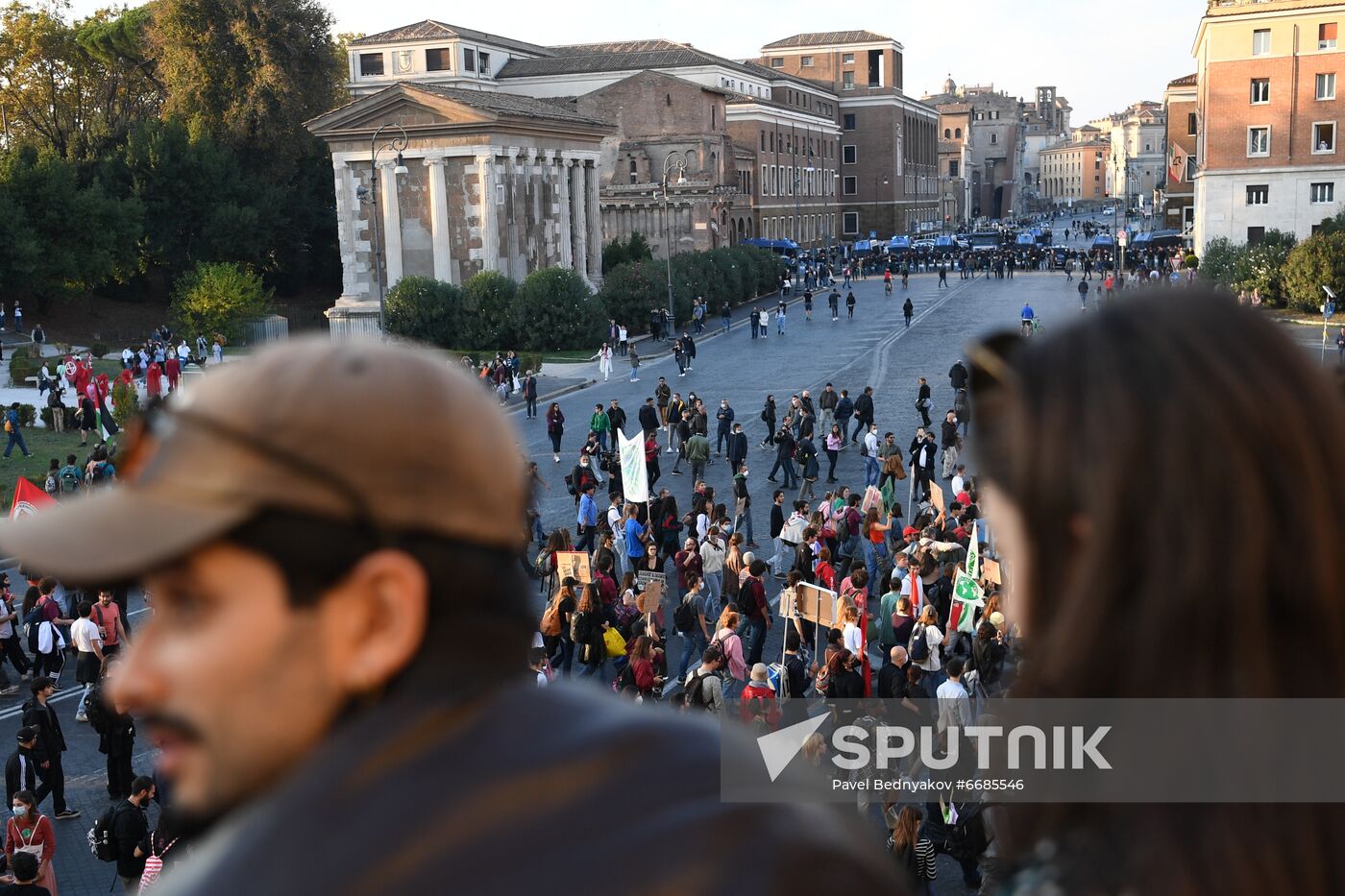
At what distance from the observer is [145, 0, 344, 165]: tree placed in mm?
63219

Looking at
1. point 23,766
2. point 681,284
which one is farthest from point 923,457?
point 681,284

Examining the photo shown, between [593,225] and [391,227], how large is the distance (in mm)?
10045

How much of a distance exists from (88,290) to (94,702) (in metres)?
48.4

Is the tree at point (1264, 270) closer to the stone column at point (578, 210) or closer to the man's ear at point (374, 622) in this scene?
the stone column at point (578, 210)

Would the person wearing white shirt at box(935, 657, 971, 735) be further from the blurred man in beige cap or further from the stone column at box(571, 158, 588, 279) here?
the stone column at box(571, 158, 588, 279)

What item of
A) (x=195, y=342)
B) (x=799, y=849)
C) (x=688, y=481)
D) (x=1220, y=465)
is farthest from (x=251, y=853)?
(x=195, y=342)

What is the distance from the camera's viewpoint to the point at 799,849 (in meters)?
1.26

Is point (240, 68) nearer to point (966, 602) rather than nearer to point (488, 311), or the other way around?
point (488, 311)

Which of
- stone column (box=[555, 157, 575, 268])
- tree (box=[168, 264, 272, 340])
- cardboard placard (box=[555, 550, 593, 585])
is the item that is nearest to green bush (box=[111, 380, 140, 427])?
cardboard placard (box=[555, 550, 593, 585])

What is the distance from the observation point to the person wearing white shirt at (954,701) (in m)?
8.77

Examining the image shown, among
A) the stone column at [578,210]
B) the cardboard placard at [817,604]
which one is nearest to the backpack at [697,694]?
the cardboard placard at [817,604]

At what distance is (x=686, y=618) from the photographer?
14.0 m

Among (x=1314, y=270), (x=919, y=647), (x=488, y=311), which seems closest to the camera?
(x=919, y=647)

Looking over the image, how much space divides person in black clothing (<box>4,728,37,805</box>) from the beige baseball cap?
10365 mm
